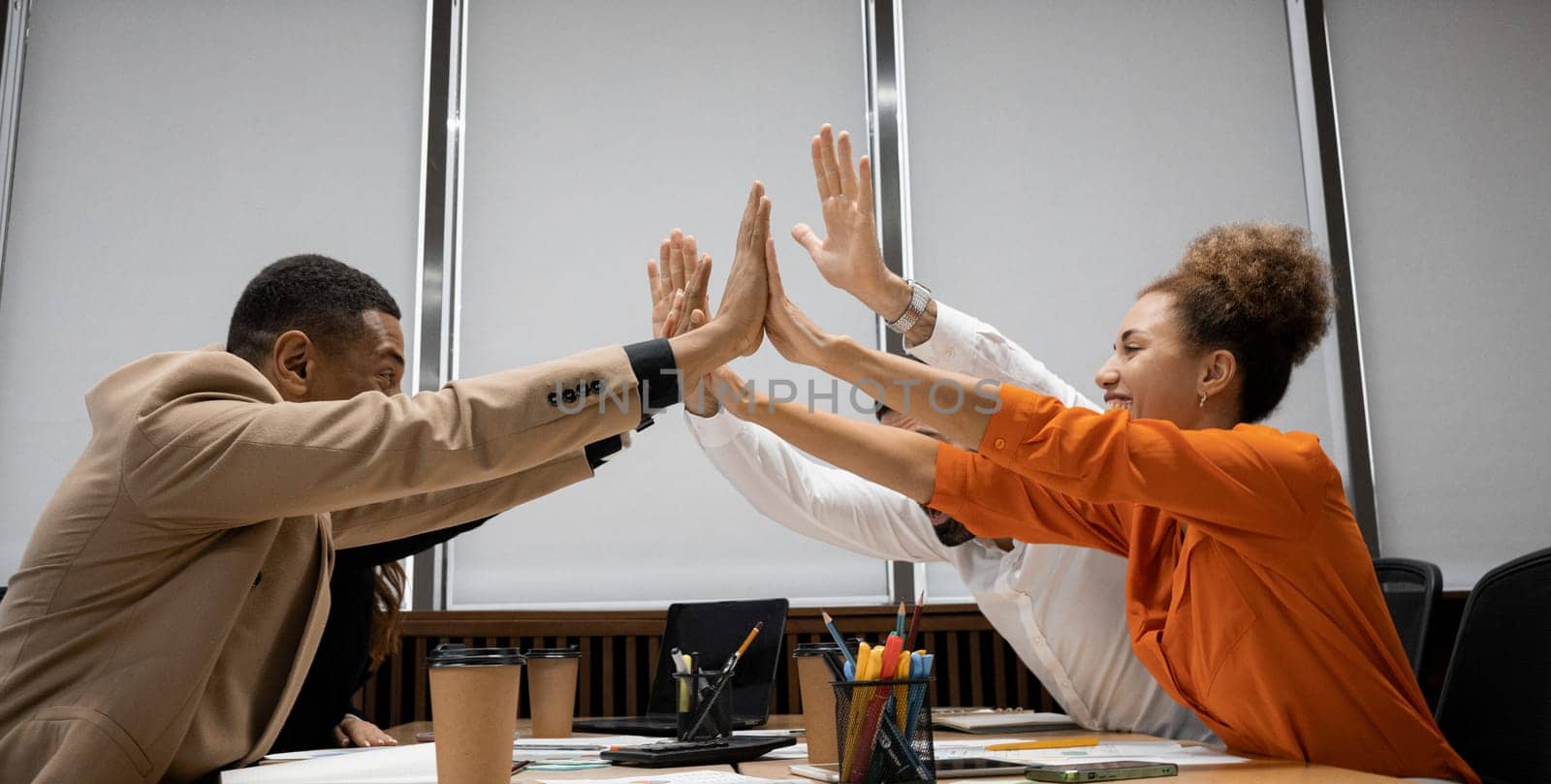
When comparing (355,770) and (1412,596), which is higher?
(1412,596)

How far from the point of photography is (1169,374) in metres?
1.82

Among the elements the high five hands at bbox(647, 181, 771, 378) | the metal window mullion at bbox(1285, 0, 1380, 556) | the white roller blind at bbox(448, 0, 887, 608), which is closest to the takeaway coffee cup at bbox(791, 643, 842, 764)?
the high five hands at bbox(647, 181, 771, 378)

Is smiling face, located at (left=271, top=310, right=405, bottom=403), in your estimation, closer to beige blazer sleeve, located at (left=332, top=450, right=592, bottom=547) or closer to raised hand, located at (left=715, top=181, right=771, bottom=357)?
beige blazer sleeve, located at (left=332, top=450, right=592, bottom=547)

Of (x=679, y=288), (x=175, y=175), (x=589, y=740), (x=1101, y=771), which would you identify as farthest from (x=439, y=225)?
(x=1101, y=771)

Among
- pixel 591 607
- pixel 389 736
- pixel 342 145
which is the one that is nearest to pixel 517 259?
pixel 342 145

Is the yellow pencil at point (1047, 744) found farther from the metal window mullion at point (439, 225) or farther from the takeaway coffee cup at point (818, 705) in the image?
the metal window mullion at point (439, 225)

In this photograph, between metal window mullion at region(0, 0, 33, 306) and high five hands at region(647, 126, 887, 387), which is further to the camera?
metal window mullion at region(0, 0, 33, 306)

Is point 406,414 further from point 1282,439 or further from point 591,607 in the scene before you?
point 591,607

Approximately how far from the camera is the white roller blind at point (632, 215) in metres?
3.57

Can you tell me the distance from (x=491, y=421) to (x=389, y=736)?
1.13 m

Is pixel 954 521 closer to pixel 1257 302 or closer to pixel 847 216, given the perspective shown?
pixel 847 216

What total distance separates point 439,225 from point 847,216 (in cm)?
200

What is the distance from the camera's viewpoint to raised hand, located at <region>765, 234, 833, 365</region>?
1.89 meters

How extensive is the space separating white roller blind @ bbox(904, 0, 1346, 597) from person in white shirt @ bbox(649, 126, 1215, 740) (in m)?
1.39
